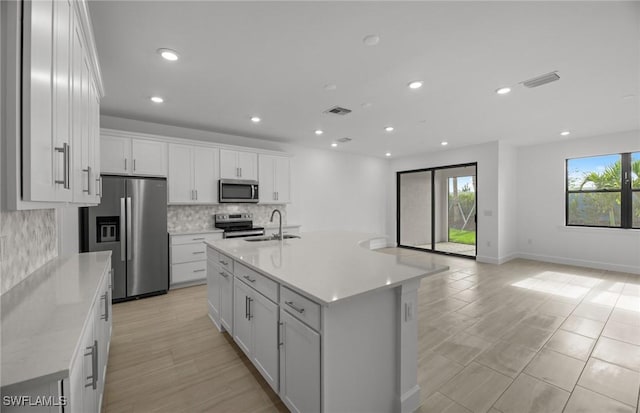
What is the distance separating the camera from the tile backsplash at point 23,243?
4.82ft

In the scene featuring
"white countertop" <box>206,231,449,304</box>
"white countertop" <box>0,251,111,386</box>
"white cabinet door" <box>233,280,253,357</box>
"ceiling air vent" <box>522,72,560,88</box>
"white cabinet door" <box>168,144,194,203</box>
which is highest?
"ceiling air vent" <box>522,72,560,88</box>

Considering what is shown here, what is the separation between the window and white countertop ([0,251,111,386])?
7742mm

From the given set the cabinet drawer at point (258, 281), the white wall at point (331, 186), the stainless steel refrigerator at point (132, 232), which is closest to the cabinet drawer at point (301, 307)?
the cabinet drawer at point (258, 281)

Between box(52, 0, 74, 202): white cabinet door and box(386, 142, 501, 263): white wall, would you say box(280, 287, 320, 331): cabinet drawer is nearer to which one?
box(52, 0, 74, 202): white cabinet door

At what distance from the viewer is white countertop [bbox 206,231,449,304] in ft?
4.75

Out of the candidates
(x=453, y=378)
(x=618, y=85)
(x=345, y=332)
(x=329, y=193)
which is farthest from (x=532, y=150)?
(x=345, y=332)

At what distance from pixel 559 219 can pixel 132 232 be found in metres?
7.93

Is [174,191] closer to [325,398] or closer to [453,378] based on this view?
[325,398]

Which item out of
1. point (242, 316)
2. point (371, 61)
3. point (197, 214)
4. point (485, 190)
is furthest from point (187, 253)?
point (485, 190)

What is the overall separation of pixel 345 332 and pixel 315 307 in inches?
8.8

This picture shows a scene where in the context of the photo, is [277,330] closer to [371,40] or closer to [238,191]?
[371,40]

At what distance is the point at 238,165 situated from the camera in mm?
4977

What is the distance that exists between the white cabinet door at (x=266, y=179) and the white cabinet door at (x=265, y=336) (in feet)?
11.2

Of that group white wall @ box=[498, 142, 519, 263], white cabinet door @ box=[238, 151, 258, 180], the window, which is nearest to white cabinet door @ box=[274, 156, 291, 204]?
white cabinet door @ box=[238, 151, 258, 180]
